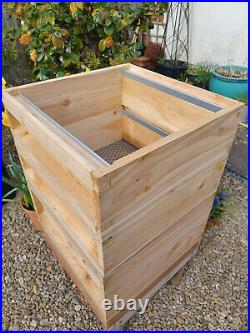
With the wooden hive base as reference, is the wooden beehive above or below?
above

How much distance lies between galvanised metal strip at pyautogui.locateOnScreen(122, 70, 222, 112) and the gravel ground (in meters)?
0.98

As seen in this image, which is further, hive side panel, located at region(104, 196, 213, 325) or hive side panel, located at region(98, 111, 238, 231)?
hive side panel, located at region(104, 196, 213, 325)

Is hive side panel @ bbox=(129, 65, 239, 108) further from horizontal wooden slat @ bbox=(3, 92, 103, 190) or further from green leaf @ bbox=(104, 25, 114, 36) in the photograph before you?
green leaf @ bbox=(104, 25, 114, 36)

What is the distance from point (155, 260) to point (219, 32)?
105 inches

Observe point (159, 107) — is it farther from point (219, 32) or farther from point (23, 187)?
point (219, 32)

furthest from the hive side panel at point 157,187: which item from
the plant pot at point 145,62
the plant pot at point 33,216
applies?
the plant pot at point 145,62

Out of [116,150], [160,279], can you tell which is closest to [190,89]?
[116,150]

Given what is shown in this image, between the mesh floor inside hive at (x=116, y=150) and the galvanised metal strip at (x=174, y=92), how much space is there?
1.26ft

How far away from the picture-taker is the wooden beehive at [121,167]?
708mm

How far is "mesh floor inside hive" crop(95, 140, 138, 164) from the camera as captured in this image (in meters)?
1.43

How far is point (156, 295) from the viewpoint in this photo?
142cm

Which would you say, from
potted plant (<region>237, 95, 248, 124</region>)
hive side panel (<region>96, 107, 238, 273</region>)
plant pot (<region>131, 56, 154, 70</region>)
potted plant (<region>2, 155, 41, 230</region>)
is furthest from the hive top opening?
plant pot (<region>131, 56, 154, 70</region>)

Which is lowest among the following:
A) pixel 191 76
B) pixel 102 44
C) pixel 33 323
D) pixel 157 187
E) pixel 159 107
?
pixel 33 323

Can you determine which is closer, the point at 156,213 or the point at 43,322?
the point at 156,213
